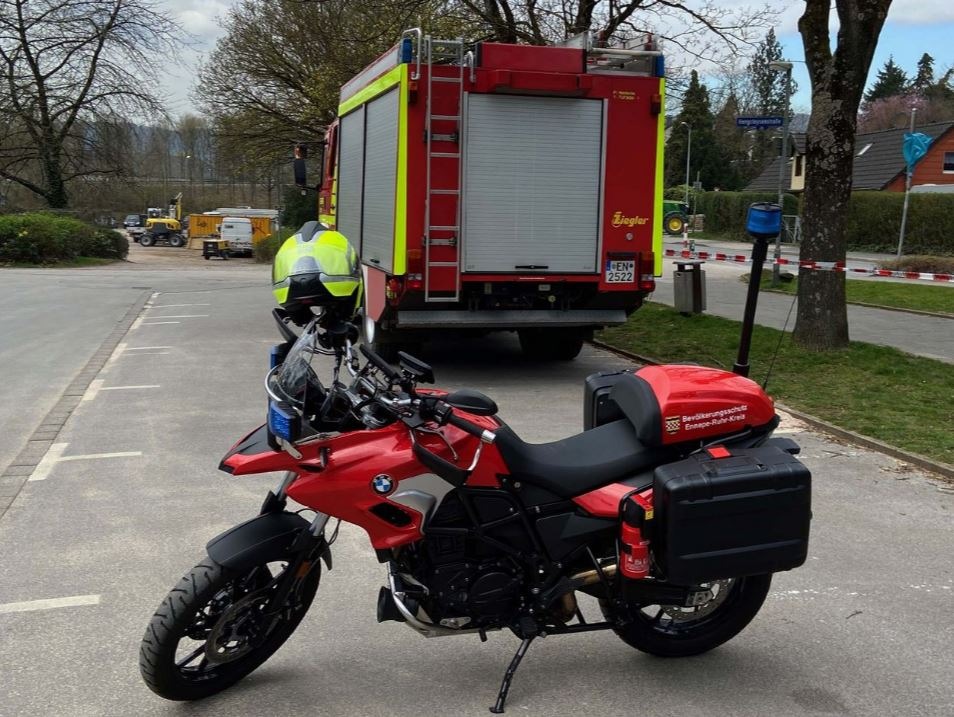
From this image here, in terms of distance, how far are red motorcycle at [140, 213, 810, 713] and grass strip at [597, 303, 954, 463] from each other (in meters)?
4.01

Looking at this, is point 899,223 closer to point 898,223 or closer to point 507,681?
point 898,223

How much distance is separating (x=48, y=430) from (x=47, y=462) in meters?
1.05

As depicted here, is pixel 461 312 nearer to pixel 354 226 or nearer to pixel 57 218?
pixel 354 226

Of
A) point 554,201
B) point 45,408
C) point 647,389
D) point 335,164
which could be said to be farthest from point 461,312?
point 647,389

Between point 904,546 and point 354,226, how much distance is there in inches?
291

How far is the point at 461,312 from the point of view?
355 inches

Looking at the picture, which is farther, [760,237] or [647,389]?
[760,237]

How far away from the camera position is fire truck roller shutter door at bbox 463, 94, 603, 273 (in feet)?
28.4

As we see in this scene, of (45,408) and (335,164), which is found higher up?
(335,164)

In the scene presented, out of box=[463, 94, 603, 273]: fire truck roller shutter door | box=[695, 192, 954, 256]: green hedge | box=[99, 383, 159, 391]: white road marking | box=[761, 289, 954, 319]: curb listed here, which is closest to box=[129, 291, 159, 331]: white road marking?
box=[99, 383, 159, 391]: white road marking

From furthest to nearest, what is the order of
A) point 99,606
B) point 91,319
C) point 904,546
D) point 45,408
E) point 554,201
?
point 91,319
point 554,201
point 45,408
point 904,546
point 99,606

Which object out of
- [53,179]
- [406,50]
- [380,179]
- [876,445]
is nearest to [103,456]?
[380,179]

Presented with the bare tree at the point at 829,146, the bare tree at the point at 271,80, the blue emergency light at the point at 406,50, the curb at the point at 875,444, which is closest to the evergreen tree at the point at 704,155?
the bare tree at the point at 271,80

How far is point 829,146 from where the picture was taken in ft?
32.7
